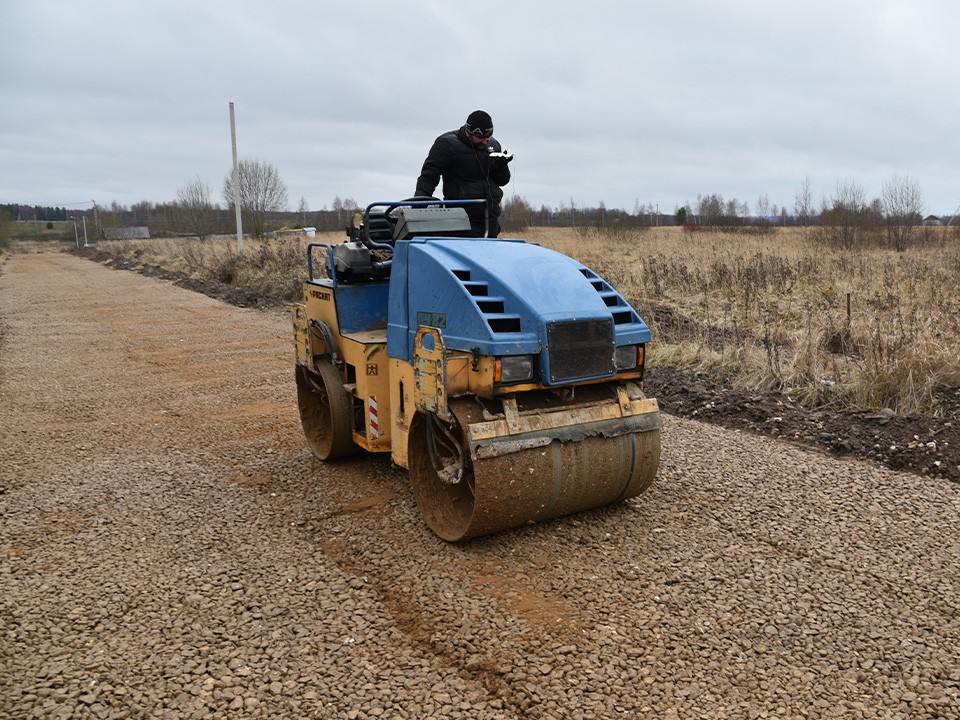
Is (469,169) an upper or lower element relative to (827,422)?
upper

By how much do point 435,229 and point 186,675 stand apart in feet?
9.21

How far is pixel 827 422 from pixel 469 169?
11.4ft

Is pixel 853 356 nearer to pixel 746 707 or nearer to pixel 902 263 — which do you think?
pixel 746 707

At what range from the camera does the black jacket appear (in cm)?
557

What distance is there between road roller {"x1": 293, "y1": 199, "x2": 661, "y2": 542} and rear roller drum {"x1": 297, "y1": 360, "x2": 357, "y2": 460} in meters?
0.42

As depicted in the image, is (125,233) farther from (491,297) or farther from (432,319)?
(491,297)

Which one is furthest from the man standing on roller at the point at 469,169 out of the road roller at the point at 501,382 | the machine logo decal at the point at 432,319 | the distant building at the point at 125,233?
the distant building at the point at 125,233

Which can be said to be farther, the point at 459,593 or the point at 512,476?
the point at 512,476

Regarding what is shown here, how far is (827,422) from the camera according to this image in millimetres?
6422

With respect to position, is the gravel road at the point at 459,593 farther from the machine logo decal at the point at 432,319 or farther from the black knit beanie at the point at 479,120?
the black knit beanie at the point at 479,120

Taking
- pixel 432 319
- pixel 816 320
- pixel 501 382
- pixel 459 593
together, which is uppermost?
pixel 432 319

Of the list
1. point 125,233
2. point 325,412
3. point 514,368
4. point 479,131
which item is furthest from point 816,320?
point 125,233

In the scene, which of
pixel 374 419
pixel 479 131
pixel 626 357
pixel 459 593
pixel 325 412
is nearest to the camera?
pixel 459 593

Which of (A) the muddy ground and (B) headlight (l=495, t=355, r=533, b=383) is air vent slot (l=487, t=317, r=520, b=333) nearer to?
(B) headlight (l=495, t=355, r=533, b=383)
